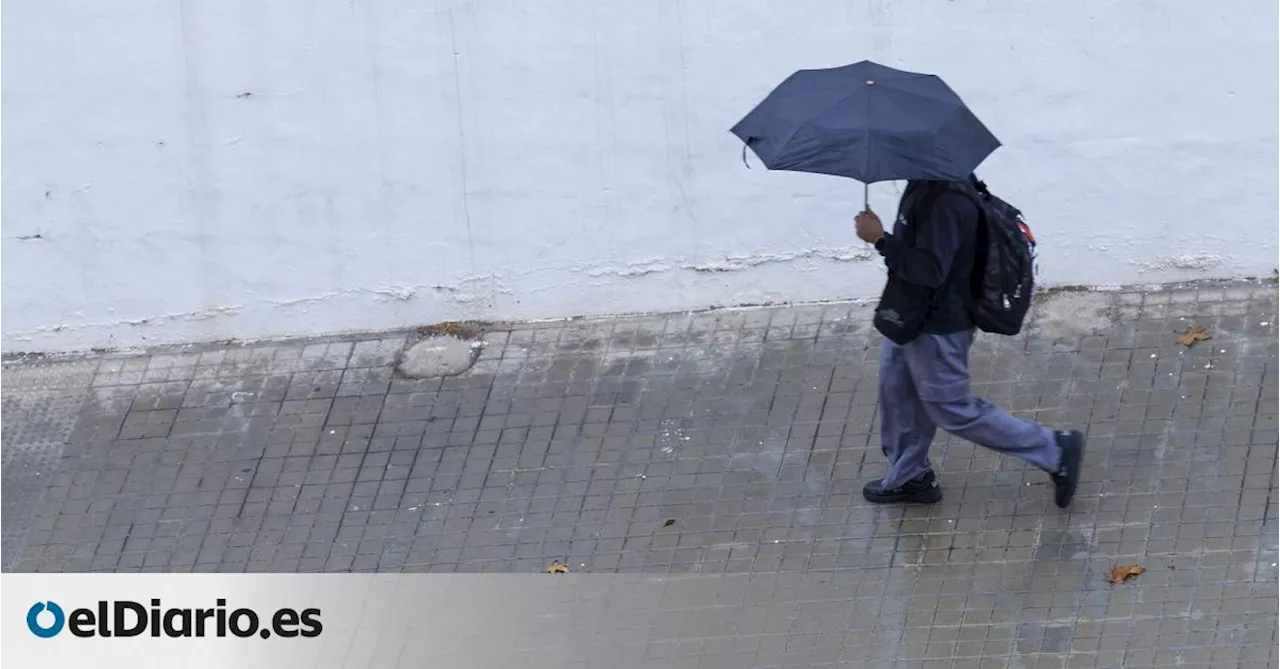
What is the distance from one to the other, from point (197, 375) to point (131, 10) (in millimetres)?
1596

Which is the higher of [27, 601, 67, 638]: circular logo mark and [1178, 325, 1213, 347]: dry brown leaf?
[1178, 325, 1213, 347]: dry brown leaf

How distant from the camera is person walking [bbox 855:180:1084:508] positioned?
19.4 ft

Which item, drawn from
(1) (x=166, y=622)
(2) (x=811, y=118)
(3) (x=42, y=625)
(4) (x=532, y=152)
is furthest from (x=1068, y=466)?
(3) (x=42, y=625)

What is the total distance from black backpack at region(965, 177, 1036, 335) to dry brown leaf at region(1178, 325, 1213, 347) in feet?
5.11

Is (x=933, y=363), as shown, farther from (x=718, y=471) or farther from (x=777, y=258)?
(x=777, y=258)

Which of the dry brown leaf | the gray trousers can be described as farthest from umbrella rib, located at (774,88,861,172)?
the dry brown leaf

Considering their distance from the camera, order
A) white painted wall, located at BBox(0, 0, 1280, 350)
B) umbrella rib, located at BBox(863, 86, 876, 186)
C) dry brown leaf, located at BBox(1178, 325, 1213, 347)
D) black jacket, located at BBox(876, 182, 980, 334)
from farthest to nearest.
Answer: white painted wall, located at BBox(0, 0, 1280, 350), dry brown leaf, located at BBox(1178, 325, 1213, 347), black jacket, located at BBox(876, 182, 980, 334), umbrella rib, located at BBox(863, 86, 876, 186)

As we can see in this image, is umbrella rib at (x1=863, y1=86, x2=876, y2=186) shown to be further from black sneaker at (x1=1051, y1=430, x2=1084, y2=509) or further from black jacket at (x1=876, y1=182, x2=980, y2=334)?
black sneaker at (x1=1051, y1=430, x2=1084, y2=509)

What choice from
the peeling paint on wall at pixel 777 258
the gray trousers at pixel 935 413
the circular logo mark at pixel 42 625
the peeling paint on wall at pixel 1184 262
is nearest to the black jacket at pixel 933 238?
the gray trousers at pixel 935 413

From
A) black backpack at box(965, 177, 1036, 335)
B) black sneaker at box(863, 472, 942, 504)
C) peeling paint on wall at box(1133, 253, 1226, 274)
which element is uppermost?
black backpack at box(965, 177, 1036, 335)

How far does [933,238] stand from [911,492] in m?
1.13

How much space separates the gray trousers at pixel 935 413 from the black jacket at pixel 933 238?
265 mm

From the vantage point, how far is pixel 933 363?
6.15m

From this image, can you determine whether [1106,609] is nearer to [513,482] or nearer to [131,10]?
[513,482]
